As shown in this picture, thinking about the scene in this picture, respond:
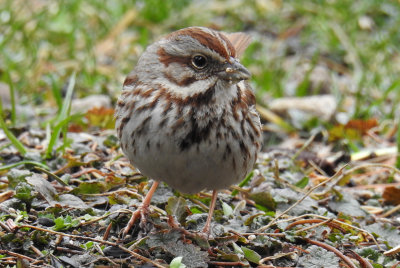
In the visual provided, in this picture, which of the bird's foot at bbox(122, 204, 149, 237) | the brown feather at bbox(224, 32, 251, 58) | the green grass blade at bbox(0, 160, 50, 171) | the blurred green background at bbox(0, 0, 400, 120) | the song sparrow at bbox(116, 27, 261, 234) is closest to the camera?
the song sparrow at bbox(116, 27, 261, 234)

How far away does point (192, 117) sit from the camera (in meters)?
3.34

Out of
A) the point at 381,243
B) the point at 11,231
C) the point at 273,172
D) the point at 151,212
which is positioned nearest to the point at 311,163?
the point at 273,172

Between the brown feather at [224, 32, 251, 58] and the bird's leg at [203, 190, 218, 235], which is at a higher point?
the brown feather at [224, 32, 251, 58]

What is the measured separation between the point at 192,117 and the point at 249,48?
4.07 m

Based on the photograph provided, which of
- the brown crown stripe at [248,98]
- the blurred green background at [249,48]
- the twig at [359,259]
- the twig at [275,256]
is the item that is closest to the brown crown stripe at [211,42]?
the brown crown stripe at [248,98]

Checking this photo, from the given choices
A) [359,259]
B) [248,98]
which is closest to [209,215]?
[248,98]

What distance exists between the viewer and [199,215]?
12.8 ft

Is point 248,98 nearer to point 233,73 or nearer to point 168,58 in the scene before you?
point 233,73

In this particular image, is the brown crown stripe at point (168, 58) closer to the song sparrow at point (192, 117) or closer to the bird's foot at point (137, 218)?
the song sparrow at point (192, 117)

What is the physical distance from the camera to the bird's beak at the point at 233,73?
3.35 m

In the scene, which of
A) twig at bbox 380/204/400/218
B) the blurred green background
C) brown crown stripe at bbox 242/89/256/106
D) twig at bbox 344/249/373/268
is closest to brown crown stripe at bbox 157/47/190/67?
brown crown stripe at bbox 242/89/256/106

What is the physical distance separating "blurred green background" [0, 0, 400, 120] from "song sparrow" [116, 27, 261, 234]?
2.58 m

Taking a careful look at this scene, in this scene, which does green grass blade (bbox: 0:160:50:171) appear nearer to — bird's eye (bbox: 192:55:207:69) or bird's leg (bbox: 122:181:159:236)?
bird's leg (bbox: 122:181:159:236)

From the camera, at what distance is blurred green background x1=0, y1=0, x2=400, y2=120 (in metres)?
6.48
